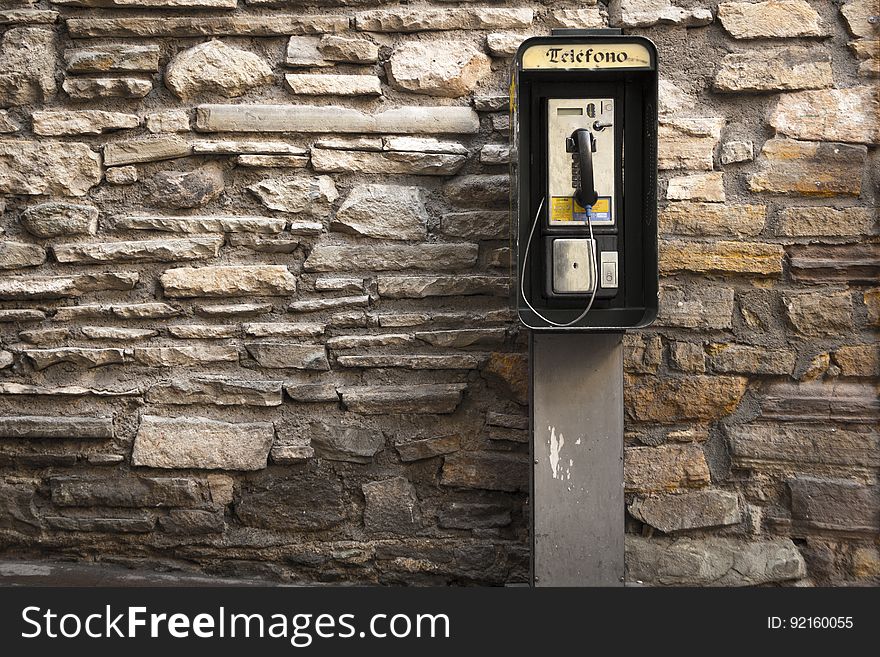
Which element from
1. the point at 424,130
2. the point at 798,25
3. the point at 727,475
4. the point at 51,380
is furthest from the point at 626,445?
the point at 51,380

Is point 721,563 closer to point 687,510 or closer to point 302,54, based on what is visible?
point 687,510

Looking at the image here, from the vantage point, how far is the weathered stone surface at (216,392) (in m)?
2.74

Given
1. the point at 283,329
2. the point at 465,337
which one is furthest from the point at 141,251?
the point at 465,337

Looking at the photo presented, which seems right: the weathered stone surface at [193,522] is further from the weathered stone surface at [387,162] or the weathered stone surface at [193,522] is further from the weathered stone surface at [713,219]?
the weathered stone surface at [713,219]

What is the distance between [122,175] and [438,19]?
1.28 meters

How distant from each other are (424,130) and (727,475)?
5.44 feet

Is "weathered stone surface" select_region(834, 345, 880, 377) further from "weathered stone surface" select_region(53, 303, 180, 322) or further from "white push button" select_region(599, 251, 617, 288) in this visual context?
"weathered stone surface" select_region(53, 303, 180, 322)

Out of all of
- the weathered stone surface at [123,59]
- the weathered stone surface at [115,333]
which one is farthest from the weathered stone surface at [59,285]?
the weathered stone surface at [123,59]

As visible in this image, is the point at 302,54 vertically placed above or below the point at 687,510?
above

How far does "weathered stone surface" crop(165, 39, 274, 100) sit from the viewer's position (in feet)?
8.96

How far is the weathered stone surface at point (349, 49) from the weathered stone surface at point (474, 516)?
1.66 metres

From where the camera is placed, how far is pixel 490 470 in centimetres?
275
